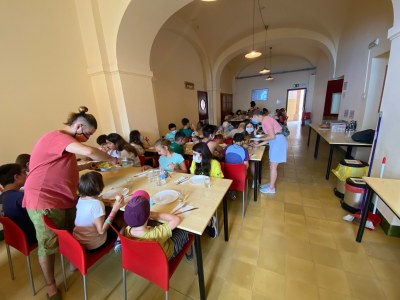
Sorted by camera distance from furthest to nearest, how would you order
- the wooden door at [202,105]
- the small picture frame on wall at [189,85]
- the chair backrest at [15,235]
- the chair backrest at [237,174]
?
the wooden door at [202,105]
the small picture frame on wall at [189,85]
the chair backrest at [237,174]
the chair backrest at [15,235]

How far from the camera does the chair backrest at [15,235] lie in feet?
4.57

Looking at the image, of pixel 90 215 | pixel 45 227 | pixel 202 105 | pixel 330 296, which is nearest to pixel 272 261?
pixel 330 296

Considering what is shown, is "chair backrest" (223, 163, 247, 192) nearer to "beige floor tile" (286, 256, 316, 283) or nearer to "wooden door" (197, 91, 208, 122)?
"beige floor tile" (286, 256, 316, 283)

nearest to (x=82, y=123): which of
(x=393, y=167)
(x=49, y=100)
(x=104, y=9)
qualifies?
(x=49, y=100)

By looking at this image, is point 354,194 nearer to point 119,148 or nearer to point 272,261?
point 272,261

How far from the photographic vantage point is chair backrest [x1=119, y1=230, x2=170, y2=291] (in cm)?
107

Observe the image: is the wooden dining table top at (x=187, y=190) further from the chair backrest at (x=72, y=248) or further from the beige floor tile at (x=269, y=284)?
the beige floor tile at (x=269, y=284)

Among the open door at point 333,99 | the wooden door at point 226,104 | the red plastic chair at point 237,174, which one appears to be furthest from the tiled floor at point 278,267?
the wooden door at point 226,104

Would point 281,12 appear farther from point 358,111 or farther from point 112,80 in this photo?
point 112,80

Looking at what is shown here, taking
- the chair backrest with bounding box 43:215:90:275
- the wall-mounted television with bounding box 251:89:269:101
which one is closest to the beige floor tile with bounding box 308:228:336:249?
the chair backrest with bounding box 43:215:90:275

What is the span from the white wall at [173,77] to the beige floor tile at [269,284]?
4.58 metres

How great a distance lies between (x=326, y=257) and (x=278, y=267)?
537 mm

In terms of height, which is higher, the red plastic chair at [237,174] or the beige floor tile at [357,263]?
the red plastic chair at [237,174]

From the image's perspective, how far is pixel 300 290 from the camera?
4.99 ft
